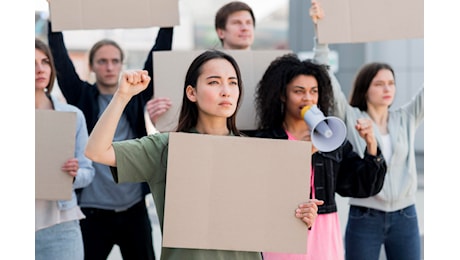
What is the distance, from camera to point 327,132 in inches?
95.7

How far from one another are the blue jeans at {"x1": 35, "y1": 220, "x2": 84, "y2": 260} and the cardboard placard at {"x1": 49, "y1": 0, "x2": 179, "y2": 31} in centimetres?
87

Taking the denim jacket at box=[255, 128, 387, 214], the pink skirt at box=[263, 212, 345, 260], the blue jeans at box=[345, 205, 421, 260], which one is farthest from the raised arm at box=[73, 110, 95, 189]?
the blue jeans at box=[345, 205, 421, 260]

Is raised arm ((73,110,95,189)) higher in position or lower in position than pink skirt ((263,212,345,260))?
higher

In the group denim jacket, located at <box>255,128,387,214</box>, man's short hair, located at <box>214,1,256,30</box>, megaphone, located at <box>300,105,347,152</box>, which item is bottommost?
denim jacket, located at <box>255,128,387,214</box>

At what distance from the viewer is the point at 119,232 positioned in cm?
351

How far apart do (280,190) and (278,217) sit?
0.26ft

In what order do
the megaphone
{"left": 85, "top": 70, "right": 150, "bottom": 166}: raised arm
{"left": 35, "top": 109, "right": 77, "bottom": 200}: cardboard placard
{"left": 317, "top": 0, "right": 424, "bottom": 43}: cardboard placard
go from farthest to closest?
{"left": 317, "top": 0, "right": 424, "bottom": 43}: cardboard placard
{"left": 35, "top": 109, "right": 77, "bottom": 200}: cardboard placard
the megaphone
{"left": 85, "top": 70, "right": 150, "bottom": 166}: raised arm

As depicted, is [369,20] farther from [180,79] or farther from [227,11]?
[180,79]

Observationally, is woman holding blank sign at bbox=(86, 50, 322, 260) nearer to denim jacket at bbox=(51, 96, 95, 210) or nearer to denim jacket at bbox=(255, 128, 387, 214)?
denim jacket at bbox=(255, 128, 387, 214)

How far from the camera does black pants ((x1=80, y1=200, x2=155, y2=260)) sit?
137 inches

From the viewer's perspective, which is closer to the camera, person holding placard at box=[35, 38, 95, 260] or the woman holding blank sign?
the woman holding blank sign

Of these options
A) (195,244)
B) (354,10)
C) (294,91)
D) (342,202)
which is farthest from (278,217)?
(342,202)

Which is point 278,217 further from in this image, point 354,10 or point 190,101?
point 354,10

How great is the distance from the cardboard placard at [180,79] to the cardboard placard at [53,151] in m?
0.38
